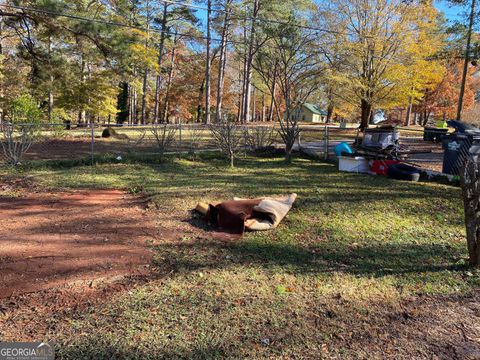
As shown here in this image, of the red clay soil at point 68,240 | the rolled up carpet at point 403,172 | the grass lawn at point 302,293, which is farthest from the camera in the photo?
the rolled up carpet at point 403,172

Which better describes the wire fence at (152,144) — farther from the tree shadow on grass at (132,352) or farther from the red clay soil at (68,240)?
the tree shadow on grass at (132,352)

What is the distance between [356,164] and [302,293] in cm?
651

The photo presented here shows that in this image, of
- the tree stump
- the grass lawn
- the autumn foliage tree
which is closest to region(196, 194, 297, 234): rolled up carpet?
the grass lawn

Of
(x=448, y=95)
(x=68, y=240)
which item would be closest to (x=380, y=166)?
(x=68, y=240)

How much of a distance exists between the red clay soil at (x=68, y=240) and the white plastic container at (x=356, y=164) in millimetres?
5537

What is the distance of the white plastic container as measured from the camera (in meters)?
8.80

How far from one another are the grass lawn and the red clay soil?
1.05 feet

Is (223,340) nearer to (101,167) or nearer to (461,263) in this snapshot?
(461,263)

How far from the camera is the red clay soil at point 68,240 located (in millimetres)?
3148

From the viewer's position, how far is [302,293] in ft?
9.83

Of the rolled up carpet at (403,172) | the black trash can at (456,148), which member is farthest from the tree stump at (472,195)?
the black trash can at (456,148)

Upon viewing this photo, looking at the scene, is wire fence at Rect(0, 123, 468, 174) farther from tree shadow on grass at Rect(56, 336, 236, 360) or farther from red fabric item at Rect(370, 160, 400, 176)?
tree shadow on grass at Rect(56, 336, 236, 360)

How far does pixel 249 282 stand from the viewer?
10.4 feet

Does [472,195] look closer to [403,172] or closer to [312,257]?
[312,257]
